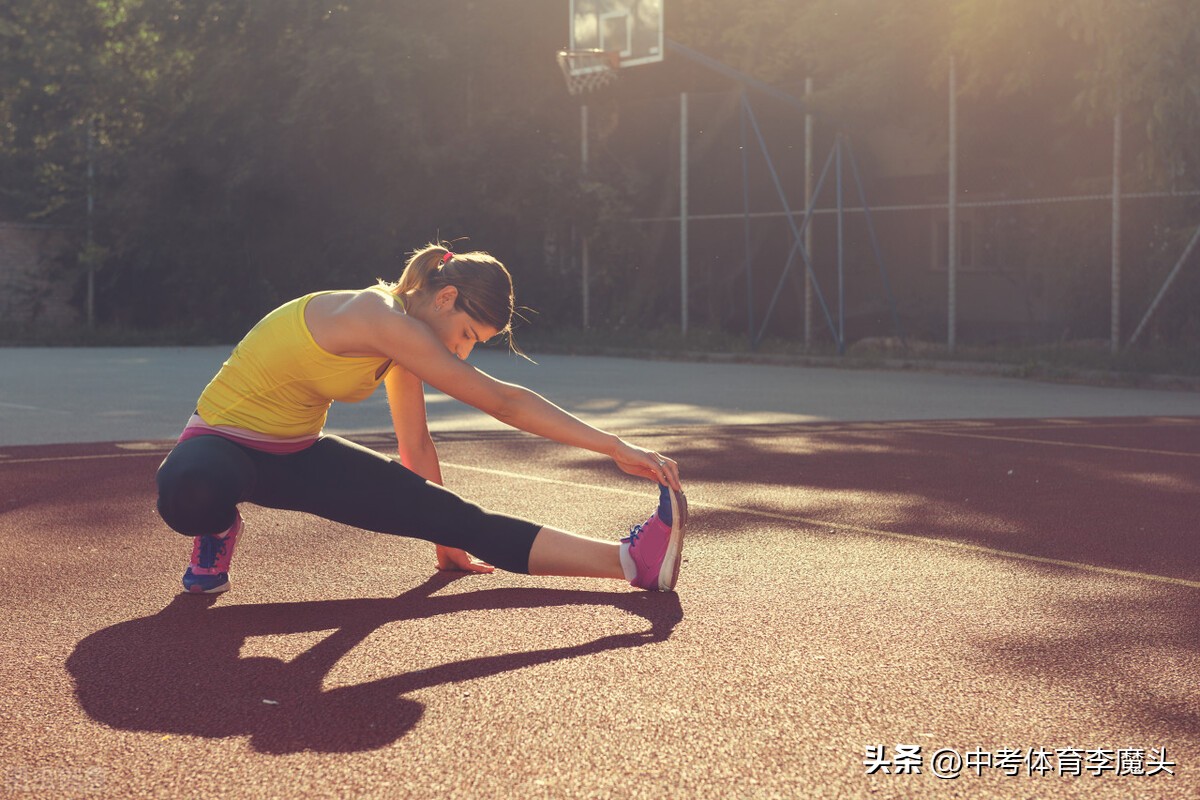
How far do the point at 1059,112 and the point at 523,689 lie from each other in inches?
682

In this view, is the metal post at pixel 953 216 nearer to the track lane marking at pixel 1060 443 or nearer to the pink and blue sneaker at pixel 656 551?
the track lane marking at pixel 1060 443

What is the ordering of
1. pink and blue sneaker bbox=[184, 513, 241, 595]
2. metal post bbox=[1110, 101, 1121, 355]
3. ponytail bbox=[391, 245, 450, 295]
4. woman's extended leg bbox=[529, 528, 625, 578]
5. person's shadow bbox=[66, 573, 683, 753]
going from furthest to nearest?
metal post bbox=[1110, 101, 1121, 355]
pink and blue sneaker bbox=[184, 513, 241, 595]
woman's extended leg bbox=[529, 528, 625, 578]
ponytail bbox=[391, 245, 450, 295]
person's shadow bbox=[66, 573, 683, 753]

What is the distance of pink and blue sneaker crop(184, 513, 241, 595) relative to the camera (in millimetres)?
5227

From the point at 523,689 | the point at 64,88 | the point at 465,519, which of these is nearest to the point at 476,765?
the point at 523,689

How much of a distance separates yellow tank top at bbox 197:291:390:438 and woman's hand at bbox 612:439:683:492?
2.82 ft

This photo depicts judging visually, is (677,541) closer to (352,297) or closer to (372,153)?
(352,297)

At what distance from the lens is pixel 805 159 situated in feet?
72.9

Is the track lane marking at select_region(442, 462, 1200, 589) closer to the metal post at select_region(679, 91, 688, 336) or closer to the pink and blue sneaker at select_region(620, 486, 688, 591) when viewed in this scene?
the pink and blue sneaker at select_region(620, 486, 688, 591)

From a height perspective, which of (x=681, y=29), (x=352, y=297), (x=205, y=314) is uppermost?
(x=681, y=29)

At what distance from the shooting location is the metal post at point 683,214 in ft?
78.2

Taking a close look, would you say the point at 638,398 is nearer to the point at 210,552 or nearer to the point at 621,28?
the point at 210,552

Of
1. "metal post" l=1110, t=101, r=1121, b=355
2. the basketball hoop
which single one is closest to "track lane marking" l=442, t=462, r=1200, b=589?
"metal post" l=1110, t=101, r=1121, b=355

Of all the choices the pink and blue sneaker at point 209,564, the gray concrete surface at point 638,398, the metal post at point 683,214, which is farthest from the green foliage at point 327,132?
the pink and blue sneaker at point 209,564

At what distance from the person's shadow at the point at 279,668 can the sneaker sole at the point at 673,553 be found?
0.25 feet
